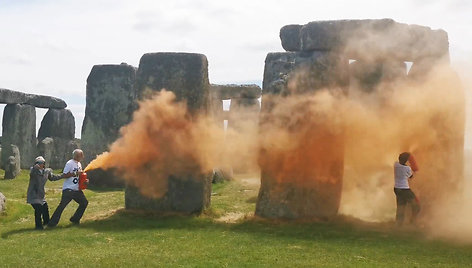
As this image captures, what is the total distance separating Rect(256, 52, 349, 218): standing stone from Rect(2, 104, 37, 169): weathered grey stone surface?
66.5ft

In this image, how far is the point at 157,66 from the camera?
1608cm

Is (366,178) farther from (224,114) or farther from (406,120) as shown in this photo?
(224,114)

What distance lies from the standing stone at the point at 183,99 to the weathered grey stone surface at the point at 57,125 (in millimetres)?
19569

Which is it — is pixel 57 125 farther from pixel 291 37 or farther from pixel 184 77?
pixel 184 77

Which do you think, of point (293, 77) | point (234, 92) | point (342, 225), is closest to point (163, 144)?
point (293, 77)

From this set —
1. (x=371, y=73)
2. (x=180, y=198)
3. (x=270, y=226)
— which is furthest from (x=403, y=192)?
(x=371, y=73)

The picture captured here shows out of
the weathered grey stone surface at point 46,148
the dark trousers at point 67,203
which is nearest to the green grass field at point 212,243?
the dark trousers at point 67,203

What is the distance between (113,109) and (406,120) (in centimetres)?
1463

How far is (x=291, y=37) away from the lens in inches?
964

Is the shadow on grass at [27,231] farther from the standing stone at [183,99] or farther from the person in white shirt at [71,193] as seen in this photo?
the standing stone at [183,99]

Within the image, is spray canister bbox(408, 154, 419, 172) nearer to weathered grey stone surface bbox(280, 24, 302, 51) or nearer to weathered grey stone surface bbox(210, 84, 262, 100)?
weathered grey stone surface bbox(280, 24, 302, 51)

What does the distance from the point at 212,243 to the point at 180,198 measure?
375cm

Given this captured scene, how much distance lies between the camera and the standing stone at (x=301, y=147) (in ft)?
49.0

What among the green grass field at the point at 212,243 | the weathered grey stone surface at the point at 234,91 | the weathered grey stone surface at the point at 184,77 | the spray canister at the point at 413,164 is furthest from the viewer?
the weathered grey stone surface at the point at 234,91
